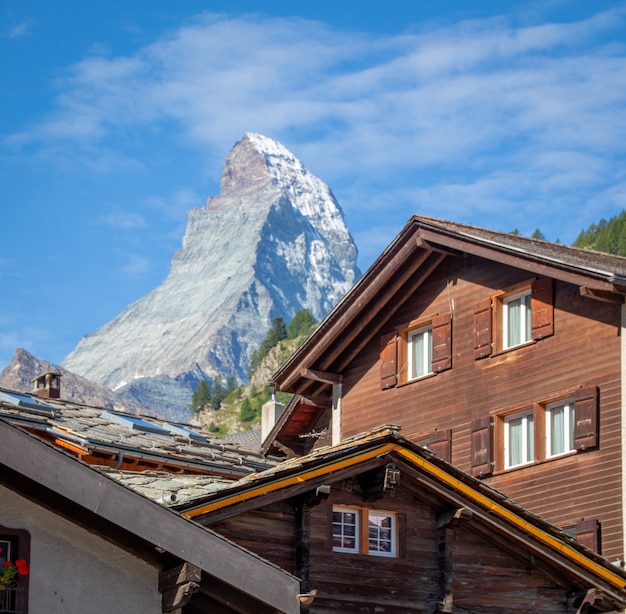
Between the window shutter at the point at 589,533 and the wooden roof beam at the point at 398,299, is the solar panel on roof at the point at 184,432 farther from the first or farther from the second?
the window shutter at the point at 589,533

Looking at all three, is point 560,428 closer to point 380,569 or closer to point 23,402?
point 380,569

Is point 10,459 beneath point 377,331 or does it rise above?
beneath

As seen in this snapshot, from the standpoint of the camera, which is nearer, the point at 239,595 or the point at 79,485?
the point at 79,485

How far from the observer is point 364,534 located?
74.8 feet

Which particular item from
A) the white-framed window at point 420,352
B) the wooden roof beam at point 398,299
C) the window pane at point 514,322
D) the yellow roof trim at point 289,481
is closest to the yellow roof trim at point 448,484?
the yellow roof trim at point 289,481

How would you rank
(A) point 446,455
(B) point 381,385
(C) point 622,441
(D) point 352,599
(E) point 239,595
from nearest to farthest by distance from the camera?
(E) point 239,595 → (D) point 352,599 → (C) point 622,441 → (A) point 446,455 → (B) point 381,385

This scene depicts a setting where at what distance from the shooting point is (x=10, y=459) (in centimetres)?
1561

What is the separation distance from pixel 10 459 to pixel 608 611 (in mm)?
11639

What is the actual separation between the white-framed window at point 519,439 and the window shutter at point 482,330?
169 cm

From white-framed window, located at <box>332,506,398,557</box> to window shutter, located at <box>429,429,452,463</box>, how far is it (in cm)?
1226

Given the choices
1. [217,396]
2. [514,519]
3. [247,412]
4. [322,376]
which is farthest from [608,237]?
[514,519]

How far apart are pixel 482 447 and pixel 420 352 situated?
362 centimetres

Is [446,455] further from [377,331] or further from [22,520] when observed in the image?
[22,520]

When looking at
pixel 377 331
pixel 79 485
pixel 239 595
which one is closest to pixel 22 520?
pixel 79 485
